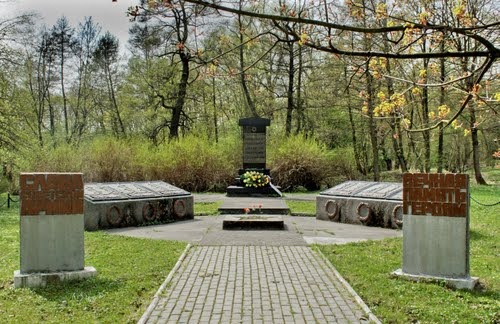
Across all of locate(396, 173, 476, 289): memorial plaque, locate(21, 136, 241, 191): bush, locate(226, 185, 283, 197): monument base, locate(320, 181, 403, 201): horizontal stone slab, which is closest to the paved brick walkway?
locate(396, 173, 476, 289): memorial plaque

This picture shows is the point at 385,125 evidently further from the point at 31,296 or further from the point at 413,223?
the point at 31,296

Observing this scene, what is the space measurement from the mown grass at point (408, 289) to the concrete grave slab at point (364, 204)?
2151mm

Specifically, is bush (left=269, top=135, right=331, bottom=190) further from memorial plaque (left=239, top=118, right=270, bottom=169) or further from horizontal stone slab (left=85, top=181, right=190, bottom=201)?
horizontal stone slab (left=85, top=181, right=190, bottom=201)

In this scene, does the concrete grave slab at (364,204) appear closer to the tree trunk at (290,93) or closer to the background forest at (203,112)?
the background forest at (203,112)

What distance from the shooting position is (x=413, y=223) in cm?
651

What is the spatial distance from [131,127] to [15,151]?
18.9 metres

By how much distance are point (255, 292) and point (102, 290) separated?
5.77 feet

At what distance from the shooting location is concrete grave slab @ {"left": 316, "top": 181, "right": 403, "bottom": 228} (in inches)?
446

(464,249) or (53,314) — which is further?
(464,249)

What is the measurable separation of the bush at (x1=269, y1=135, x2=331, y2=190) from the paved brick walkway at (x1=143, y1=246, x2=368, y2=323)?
16.4m

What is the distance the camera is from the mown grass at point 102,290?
4.99m

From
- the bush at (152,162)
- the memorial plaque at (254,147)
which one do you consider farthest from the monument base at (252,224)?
the bush at (152,162)

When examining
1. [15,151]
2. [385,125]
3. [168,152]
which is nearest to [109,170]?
[168,152]

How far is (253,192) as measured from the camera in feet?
63.1
